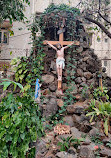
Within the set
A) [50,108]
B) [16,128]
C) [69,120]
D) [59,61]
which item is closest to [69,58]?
[59,61]

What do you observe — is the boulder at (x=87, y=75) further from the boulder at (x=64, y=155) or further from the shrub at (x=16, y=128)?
the shrub at (x=16, y=128)

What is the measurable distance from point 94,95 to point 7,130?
14.9ft

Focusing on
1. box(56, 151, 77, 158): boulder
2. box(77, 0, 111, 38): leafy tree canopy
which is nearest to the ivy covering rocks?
box(56, 151, 77, 158): boulder

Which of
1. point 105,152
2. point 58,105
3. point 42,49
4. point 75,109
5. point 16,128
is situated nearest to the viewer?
point 16,128

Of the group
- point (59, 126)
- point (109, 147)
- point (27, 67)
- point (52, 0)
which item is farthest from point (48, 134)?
point (52, 0)

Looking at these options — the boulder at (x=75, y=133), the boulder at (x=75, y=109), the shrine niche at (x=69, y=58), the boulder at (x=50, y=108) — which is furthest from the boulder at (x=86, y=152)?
the shrine niche at (x=69, y=58)

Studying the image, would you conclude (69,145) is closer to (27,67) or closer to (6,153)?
(6,153)

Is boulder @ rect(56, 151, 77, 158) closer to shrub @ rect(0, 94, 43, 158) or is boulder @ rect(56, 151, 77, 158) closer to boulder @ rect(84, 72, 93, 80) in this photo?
shrub @ rect(0, 94, 43, 158)

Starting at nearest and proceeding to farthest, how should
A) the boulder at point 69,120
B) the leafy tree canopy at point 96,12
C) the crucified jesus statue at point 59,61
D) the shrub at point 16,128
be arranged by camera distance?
the shrub at point 16,128
the boulder at point 69,120
the crucified jesus statue at point 59,61
the leafy tree canopy at point 96,12

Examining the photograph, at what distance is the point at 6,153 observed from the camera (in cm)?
204

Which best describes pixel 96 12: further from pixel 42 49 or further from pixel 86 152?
pixel 86 152

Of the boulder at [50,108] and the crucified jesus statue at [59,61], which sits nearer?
the boulder at [50,108]

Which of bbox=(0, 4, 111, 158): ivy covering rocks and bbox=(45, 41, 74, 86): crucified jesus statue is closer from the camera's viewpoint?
bbox=(0, 4, 111, 158): ivy covering rocks

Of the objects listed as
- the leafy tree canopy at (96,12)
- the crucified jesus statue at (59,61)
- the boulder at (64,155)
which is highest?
the leafy tree canopy at (96,12)
